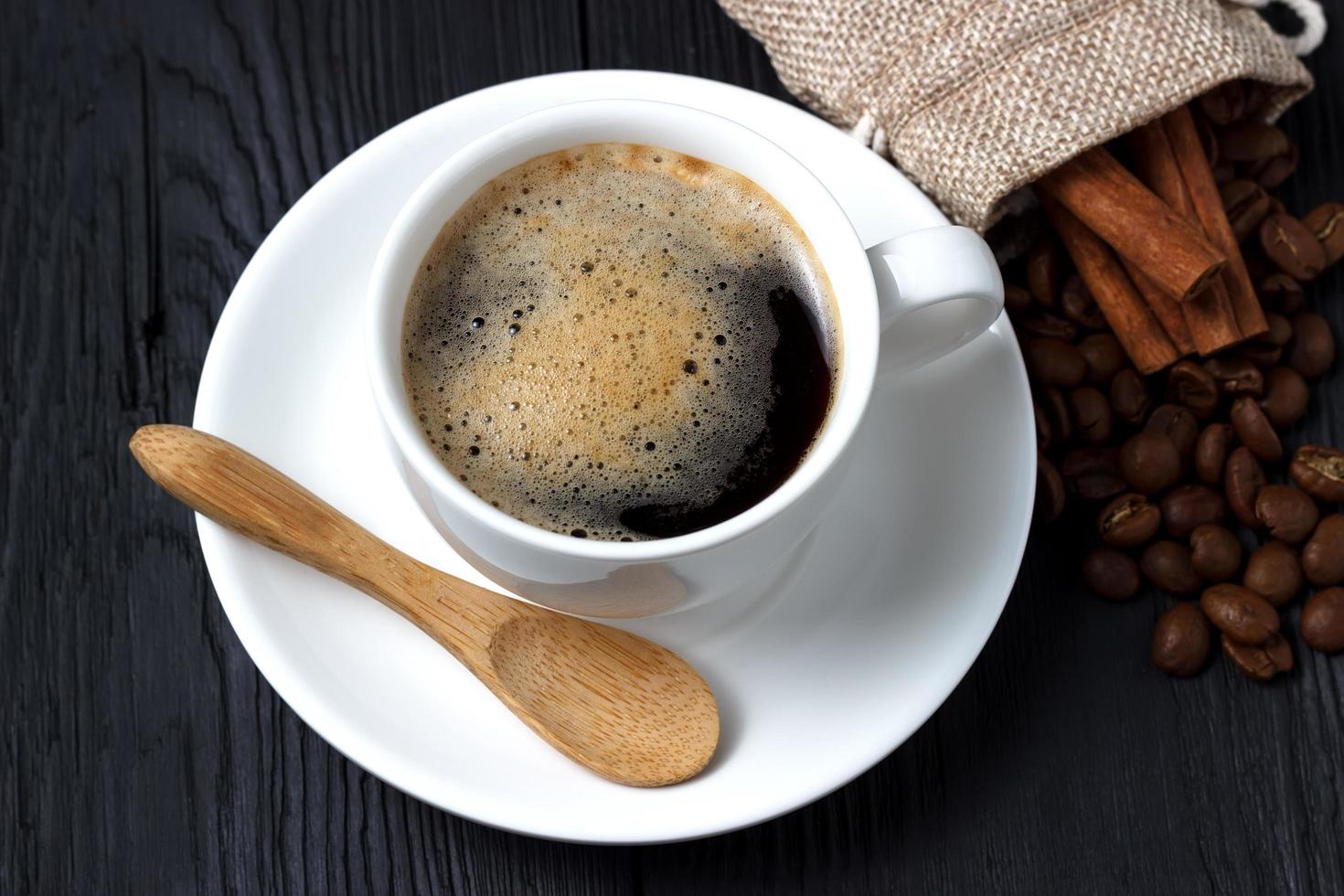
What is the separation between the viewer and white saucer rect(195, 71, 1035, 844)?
0.99 m

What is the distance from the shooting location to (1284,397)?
1.38 meters

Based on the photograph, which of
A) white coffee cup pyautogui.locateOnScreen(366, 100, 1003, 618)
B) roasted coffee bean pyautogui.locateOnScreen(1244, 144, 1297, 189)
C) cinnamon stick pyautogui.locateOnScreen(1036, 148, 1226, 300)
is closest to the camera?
white coffee cup pyautogui.locateOnScreen(366, 100, 1003, 618)

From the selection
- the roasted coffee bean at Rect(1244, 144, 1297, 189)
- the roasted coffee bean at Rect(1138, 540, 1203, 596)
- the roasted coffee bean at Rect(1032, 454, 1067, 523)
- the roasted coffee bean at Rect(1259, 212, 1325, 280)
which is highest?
the roasted coffee bean at Rect(1244, 144, 1297, 189)

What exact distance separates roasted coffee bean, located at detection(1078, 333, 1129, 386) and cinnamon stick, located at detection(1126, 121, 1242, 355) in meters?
0.09

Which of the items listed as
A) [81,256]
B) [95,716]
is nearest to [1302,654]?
[95,716]

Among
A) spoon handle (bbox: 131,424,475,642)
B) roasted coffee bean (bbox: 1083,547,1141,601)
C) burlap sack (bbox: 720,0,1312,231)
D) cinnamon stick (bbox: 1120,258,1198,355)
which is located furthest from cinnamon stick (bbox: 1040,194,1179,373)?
spoon handle (bbox: 131,424,475,642)

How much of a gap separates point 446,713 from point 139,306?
2.42 ft

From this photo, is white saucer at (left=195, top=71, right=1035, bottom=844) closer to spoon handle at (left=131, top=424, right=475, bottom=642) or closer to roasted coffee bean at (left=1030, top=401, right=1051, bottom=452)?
spoon handle at (left=131, top=424, right=475, bottom=642)

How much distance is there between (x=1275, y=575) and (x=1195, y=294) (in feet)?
1.03

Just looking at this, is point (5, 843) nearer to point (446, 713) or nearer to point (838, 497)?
point (446, 713)

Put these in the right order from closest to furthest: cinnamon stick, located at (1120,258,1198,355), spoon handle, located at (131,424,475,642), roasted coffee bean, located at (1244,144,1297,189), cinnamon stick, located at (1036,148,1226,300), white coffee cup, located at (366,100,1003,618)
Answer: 1. white coffee cup, located at (366,100,1003,618)
2. spoon handle, located at (131,424,475,642)
3. cinnamon stick, located at (1036,148,1226,300)
4. cinnamon stick, located at (1120,258,1198,355)
5. roasted coffee bean, located at (1244,144,1297,189)

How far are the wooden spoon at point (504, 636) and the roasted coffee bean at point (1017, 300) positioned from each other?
24.1 inches

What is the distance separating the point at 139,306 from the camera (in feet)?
4.82

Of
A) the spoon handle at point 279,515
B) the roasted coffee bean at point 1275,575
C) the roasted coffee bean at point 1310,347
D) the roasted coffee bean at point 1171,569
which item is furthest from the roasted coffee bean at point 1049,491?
the spoon handle at point 279,515
